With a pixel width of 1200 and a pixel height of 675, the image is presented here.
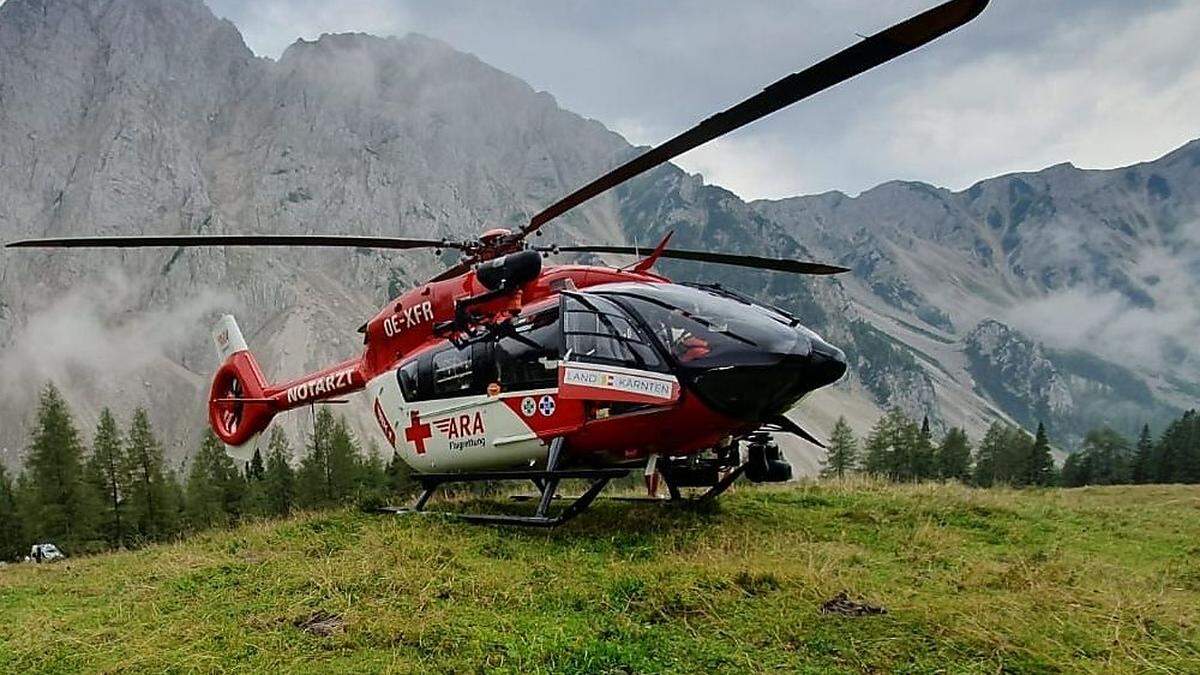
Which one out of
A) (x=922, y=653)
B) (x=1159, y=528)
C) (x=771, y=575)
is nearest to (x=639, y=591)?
(x=771, y=575)

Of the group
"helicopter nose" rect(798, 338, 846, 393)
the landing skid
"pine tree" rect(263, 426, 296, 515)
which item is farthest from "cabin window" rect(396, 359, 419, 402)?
"pine tree" rect(263, 426, 296, 515)

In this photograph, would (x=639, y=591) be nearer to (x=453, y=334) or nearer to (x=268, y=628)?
(x=268, y=628)

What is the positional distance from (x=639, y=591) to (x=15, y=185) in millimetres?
217219

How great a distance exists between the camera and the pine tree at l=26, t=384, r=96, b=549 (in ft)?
122

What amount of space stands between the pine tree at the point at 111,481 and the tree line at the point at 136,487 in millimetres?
52

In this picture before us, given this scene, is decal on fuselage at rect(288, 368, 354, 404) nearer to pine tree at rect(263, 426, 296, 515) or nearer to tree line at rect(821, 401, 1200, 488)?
pine tree at rect(263, 426, 296, 515)

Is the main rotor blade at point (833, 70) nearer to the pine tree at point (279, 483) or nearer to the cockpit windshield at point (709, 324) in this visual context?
the cockpit windshield at point (709, 324)

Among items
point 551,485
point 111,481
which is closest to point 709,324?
point 551,485

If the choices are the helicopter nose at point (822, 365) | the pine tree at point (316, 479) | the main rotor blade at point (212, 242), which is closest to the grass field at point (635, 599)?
the helicopter nose at point (822, 365)

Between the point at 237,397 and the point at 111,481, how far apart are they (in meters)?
31.3

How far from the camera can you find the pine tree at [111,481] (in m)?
40.2

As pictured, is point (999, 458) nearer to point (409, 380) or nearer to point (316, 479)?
point (316, 479)

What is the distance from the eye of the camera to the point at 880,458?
190 feet

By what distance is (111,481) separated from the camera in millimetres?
41156
